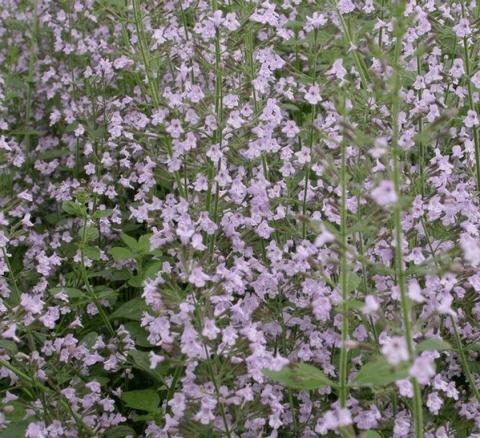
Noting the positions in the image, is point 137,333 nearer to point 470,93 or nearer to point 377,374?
point 377,374

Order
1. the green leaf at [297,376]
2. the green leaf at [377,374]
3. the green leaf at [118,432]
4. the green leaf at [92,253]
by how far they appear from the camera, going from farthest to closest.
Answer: the green leaf at [92,253]
the green leaf at [118,432]
the green leaf at [297,376]
the green leaf at [377,374]

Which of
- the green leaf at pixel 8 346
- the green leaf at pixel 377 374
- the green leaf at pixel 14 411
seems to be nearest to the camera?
the green leaf at pixel 377 374

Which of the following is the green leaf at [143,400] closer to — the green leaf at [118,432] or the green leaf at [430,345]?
the green leaf at [118,432]

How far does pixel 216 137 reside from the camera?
346cm

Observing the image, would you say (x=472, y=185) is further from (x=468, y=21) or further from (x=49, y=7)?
(x=49, y=7)

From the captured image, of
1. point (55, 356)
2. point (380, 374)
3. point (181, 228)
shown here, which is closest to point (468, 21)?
point (181, 228)

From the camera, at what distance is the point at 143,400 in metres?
3.42

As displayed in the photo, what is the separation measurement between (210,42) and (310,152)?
2.67ft

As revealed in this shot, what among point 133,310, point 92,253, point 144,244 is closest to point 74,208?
point 92,253

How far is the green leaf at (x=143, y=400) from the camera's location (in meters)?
3.38

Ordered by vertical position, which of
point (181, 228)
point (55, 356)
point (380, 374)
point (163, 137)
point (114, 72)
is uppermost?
point (114, 72)

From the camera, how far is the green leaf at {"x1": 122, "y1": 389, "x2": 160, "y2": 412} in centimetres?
338

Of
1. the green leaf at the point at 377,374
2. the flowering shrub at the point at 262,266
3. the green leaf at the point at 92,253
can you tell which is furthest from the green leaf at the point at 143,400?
the green leaf at the point at 377,374

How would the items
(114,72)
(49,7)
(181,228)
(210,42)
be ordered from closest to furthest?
(181,228)
(210,42)
(114,72)
(49,7)
